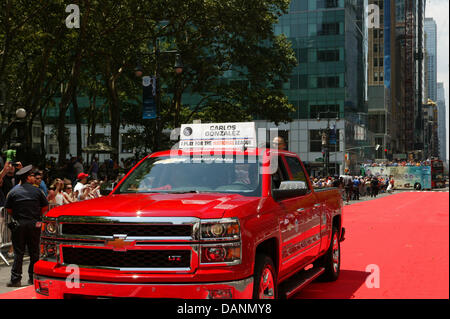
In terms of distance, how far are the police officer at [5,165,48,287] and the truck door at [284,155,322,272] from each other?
3.89 metres

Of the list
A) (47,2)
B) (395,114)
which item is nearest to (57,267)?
(47,2)

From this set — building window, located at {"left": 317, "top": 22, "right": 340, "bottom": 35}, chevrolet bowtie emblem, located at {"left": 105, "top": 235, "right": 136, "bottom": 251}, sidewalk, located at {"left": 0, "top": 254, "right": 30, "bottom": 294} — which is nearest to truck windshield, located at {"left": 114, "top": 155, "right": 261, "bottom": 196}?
chevrolet bowtie emblem, located at {"left": 105, "top": 235, "right": 136, "bottom": 251}

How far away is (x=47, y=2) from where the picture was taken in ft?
73.2

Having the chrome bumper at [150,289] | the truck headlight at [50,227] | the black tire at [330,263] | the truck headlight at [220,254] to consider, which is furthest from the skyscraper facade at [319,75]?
the chrome bumper at [150,289]

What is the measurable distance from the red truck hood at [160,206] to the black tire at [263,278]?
0.55 meters

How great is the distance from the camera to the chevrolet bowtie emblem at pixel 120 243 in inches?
187

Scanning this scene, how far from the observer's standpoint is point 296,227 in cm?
662

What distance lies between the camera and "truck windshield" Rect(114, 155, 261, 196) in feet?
20.0

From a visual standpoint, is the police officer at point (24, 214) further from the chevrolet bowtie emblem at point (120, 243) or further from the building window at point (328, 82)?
the building window at point (328, 82)

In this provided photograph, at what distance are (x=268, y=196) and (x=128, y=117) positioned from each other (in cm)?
3692

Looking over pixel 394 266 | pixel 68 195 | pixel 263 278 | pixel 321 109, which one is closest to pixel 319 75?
pixel 321 109
